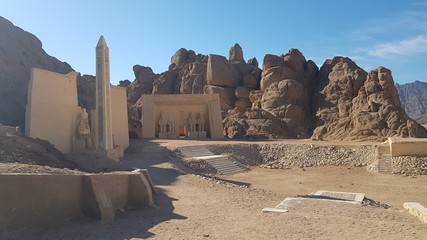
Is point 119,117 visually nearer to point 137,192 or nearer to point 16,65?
point 16,65

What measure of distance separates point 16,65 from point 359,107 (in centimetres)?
3374

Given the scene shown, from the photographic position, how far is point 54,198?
7.74 metres

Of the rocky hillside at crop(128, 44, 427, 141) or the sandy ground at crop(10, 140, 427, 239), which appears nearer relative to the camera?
the sandy ground at crop(10, 140, 427, 239)

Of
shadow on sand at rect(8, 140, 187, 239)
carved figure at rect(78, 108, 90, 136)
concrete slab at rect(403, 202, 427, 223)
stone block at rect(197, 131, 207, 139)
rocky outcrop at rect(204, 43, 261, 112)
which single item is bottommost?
concrete slab at rect(403, 202, 427, 223)

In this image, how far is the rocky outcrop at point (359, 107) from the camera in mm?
32406

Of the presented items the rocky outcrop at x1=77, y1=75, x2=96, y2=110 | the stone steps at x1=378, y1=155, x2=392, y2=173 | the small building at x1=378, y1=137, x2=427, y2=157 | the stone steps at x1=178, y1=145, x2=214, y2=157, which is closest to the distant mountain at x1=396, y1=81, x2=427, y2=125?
the small building at x1=378, y1=137, x2=427, y2=157

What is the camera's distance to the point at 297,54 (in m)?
53.4

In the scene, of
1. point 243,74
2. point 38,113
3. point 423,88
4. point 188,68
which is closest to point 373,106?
point 243,74

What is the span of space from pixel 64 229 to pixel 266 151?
22.6 metres

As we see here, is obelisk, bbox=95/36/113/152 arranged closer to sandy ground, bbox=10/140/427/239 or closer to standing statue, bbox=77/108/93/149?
standing statue, bbox=77/108/93/149

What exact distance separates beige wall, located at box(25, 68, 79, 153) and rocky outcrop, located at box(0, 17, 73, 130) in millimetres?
15535

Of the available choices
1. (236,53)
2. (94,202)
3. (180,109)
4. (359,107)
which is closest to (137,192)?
(94,202)

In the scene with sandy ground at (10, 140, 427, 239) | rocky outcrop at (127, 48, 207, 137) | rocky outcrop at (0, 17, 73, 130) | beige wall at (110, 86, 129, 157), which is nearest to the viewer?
sandy ground at (10, 140, 427, 239)

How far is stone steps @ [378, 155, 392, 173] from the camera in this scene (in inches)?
925
